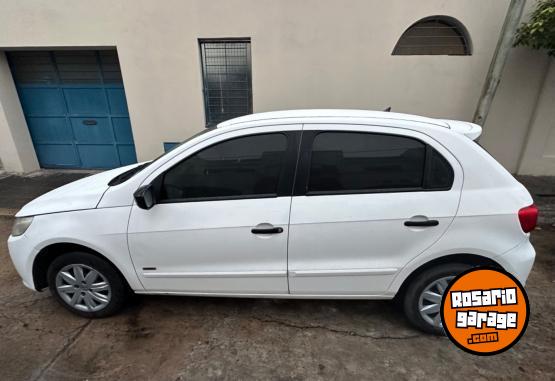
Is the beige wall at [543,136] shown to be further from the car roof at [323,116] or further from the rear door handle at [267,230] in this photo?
the rear door handle at [267,230]

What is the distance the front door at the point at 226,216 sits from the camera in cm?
201

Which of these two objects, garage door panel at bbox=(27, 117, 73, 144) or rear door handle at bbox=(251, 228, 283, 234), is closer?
rear door handle at bbox=(251, 228, 283, 234)

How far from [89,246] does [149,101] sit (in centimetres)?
389

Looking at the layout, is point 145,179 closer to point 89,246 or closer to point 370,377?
point 89,246

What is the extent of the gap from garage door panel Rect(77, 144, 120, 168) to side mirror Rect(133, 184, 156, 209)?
5.03m

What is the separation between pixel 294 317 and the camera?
2.44 metres

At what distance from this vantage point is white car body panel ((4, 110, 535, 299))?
193cm

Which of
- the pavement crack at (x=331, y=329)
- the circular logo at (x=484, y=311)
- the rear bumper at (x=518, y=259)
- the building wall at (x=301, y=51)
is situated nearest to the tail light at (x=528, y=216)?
the rear bumper at (x=518, y=259)

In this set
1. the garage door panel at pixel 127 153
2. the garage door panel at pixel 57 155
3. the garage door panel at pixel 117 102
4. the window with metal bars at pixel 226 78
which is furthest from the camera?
the garage door panel at pixel 57 155

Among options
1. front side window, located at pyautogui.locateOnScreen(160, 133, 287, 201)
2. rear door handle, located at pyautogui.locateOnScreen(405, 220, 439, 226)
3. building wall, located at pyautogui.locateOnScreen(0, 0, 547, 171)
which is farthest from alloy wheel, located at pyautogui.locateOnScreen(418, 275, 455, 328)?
building wall, located at pyautogui.locateOnScreen(0, 0, 547, 171)

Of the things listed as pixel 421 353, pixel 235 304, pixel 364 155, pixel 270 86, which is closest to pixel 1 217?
pixel 235 304

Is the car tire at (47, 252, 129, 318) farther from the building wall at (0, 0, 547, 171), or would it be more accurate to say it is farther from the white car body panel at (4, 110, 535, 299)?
the building wall at (0, 0, 547, 171)

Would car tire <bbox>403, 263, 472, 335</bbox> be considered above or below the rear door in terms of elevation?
below

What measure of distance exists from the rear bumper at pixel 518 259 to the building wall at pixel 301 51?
146 inches
